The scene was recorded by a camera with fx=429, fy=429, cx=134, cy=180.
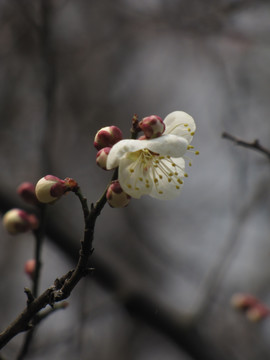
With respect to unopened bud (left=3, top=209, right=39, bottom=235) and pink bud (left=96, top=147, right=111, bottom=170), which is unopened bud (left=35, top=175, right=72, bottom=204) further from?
unopened bud (left=3, top=209, right=39, bottom=235)

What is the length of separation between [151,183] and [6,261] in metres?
5.21

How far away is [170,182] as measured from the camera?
1.33m

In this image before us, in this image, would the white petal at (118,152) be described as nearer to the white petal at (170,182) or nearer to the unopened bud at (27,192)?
the white petal at (170,182)

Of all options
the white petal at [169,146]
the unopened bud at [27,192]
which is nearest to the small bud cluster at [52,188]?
the white petal at [169,146]

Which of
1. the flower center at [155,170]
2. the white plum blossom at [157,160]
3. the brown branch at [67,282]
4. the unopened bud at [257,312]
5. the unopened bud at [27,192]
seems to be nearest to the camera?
the brown branch at [67,282]

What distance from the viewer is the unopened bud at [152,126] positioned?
1099 millimetres

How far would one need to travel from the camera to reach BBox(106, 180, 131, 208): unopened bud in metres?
1.03

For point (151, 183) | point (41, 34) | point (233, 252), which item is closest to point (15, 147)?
point (41, 34)

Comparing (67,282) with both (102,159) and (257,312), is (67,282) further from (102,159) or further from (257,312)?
(257,312)

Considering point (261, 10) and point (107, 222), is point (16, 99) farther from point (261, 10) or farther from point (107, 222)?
point (261, 10)

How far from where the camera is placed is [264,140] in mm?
3900

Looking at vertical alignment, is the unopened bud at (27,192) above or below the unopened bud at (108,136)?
below

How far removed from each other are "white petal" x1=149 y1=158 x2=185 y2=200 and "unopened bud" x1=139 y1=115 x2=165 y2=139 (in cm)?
19

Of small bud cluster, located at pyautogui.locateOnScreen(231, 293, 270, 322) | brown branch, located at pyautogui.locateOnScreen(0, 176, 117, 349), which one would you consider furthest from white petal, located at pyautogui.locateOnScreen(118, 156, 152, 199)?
small bud cluster, located at pyautogui.locateOnScreen(231, 293, 270, 322)
